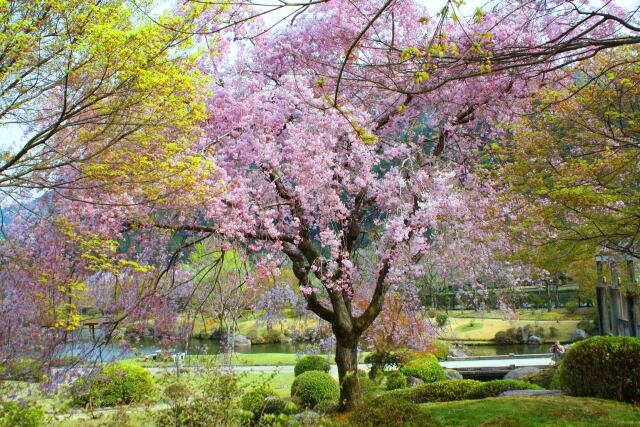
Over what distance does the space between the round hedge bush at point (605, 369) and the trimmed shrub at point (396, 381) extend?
583 centimetres

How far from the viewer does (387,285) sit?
952 centimetres

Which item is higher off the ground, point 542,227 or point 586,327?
point 542,227

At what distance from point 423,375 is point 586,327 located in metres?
17.2

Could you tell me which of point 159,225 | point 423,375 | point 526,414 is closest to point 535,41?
point 526,414

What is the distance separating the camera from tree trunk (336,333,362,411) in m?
9.26

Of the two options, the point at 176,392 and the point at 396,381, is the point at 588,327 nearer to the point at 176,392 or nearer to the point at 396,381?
the point at 396,381

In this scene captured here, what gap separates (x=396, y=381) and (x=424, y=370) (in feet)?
3.93

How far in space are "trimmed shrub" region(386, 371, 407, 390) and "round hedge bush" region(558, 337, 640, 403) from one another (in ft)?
19.1

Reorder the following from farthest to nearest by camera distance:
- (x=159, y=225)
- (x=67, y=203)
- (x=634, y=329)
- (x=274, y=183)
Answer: (x=634, y=329), (x=274, y=183), (x=159, y=225), (x=67, y=203)

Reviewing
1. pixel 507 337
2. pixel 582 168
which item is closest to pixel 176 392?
pixel 582 168

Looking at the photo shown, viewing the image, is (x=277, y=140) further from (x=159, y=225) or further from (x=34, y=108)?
(x=34, y=108)

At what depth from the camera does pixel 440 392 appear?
1153 centimetres

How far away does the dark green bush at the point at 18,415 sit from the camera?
586 cm

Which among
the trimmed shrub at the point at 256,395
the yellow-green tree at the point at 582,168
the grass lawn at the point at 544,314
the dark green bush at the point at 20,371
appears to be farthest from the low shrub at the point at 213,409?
the grass lawn at the point at 544,314
